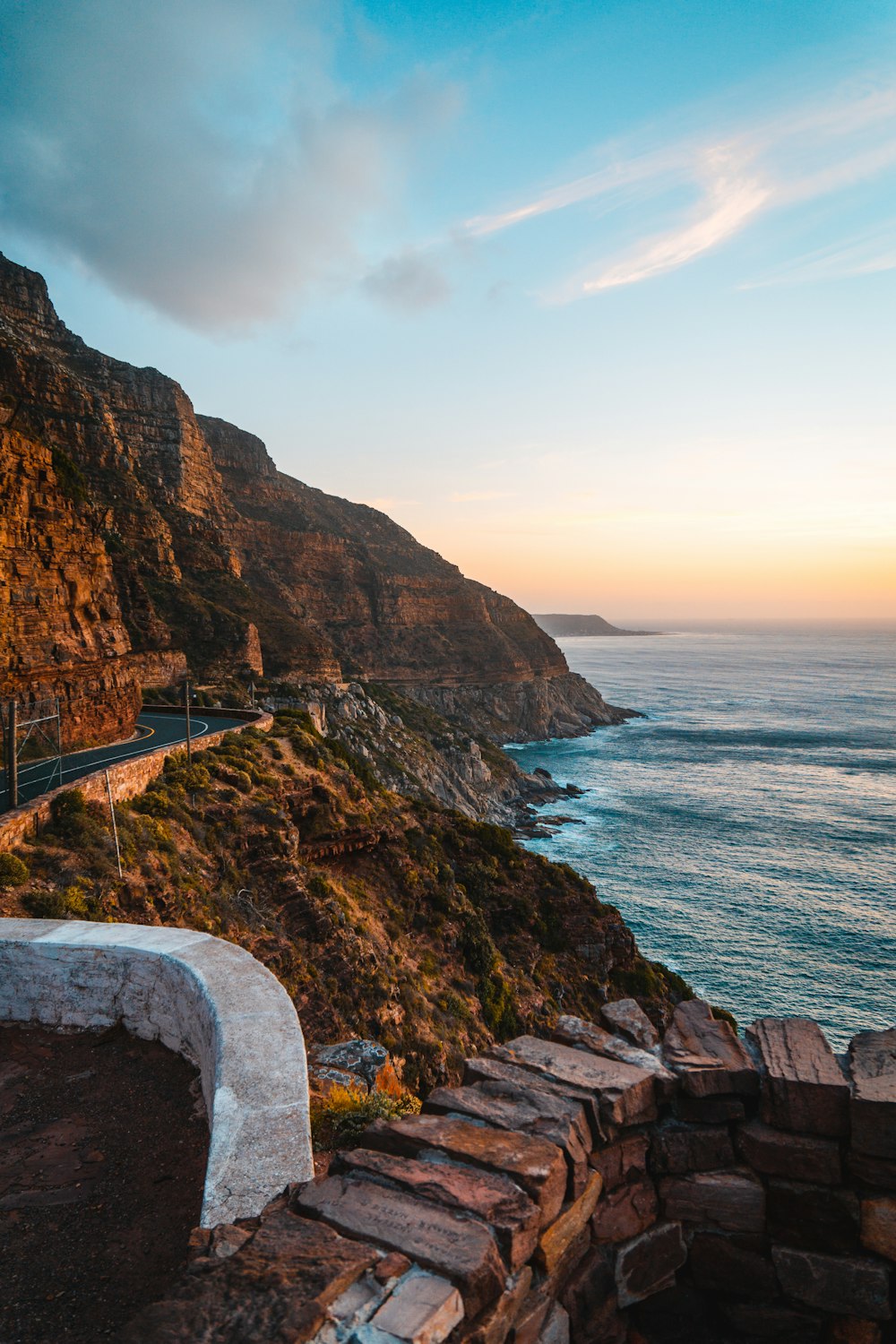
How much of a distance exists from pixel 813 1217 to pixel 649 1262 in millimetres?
1189

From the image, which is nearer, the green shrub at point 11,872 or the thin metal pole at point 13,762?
the green shrub at point 11,872

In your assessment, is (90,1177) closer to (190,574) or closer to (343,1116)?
(343,1116)

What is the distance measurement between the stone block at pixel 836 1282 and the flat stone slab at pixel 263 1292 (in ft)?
12.0

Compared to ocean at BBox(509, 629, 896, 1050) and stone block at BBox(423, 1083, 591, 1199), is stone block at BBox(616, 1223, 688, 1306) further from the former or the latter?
ocean at BBox(509, 629, 896, 1050)

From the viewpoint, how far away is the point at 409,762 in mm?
68875

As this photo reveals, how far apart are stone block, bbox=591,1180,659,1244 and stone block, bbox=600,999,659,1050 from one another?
1.06 m

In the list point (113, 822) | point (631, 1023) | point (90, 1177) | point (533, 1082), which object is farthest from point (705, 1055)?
point (113, 822)

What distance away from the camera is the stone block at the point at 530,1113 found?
4.36 meters

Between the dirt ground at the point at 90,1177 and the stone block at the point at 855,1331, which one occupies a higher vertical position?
the dirt ground at the point at 90,1177

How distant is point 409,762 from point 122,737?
40.1 m

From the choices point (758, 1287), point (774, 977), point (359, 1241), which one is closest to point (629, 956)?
point (774, 977)

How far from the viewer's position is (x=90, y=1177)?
169 inches

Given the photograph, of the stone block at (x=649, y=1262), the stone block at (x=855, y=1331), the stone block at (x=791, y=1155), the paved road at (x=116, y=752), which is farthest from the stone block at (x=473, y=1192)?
the paved road at (x=116, y=752)

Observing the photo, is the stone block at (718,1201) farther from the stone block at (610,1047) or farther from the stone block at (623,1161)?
the stone block at (610,1047)
